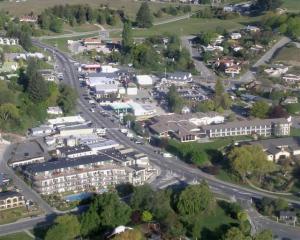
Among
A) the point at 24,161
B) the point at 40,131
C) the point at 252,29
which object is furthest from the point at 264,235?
the point at 252,29

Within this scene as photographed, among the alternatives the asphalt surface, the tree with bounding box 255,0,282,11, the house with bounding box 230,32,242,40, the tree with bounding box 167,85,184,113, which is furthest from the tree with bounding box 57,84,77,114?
the tree with bounding box 255,0,282,11

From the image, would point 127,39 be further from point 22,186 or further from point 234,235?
point 234,235

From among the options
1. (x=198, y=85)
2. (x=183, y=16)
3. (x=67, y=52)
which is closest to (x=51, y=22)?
(x=67, y=52)

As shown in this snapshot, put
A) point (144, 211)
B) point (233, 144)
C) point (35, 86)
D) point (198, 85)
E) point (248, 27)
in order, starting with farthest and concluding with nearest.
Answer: point (248, 27)
point (198, 85)
point (35, 86)
point (233, 144)
point (144, 211)

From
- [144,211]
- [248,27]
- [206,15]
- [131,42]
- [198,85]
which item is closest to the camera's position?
[144,211]

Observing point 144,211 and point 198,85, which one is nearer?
point 144,211

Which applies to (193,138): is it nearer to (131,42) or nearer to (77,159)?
(77,159)
